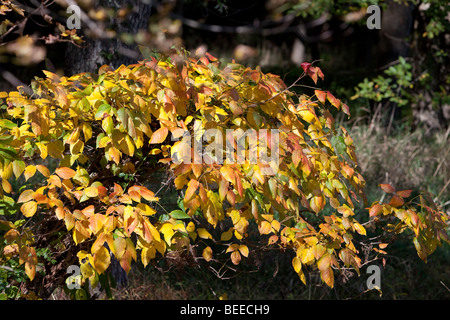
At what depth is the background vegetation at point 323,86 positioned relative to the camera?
11.0ft

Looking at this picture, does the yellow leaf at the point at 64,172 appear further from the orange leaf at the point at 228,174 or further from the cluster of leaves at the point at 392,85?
the cluster of leaves at the point at 392,85

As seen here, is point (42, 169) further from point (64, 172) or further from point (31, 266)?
point (31, 266)

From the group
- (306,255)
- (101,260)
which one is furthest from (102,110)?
(306,255)

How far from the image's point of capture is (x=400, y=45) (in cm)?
870

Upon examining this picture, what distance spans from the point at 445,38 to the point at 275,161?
22.6ft

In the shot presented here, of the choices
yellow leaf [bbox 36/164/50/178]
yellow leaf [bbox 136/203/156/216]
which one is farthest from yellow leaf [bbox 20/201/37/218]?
yellow leaf [bbox 136/203/156/216]

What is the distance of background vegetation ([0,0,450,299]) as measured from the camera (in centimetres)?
337

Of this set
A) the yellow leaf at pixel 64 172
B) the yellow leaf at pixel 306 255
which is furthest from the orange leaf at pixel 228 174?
the yellow leaf at pixel 64 172

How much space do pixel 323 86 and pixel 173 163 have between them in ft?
20.2

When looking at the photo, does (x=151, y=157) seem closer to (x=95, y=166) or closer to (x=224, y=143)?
(x=95, y=166)

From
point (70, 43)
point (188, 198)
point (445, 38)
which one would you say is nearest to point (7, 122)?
point (188, 198)

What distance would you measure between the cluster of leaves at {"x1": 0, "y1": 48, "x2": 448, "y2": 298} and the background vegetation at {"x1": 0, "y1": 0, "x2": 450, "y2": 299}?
0.22 m

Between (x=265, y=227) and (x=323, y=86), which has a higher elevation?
(x=265, y=227)

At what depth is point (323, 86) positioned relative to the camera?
8000mm
